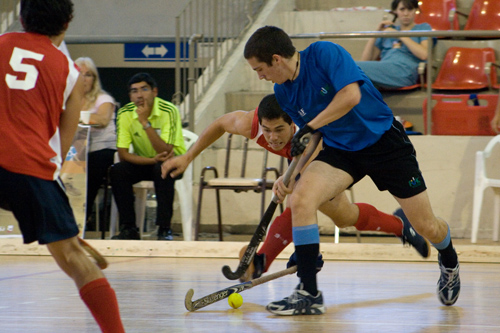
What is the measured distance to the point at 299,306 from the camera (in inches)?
106

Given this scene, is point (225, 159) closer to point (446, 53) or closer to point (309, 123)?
point (446, 53)

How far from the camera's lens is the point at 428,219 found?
2.90 meters

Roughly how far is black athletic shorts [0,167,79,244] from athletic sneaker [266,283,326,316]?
3.28ft

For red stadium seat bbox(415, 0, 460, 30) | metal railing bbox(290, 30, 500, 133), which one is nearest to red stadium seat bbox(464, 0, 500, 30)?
red stadium seat bbox(415, 0, 460, 30)

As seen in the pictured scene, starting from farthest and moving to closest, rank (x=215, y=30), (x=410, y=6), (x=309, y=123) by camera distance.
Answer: (x=215, y=30)
(x=410, y=6)
(x=309, y=123)

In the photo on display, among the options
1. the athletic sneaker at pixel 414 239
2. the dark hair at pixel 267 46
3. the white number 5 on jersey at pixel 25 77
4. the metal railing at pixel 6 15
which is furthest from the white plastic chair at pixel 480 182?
the metal railing at pixel 6 15

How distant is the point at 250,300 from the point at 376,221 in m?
0.86

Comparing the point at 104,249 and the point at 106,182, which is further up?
the point at 106,182

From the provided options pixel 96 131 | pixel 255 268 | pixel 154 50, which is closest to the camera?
pixel 255 268

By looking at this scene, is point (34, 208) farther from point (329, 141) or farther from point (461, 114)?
point (461, 114)

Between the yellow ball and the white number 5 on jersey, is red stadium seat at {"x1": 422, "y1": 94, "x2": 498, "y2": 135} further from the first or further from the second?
the white number 5 on jersey

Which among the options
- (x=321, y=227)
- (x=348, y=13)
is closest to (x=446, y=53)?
(x=348, y=13)

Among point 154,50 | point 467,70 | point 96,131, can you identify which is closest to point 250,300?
point 96,131

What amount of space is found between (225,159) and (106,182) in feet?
3.80
